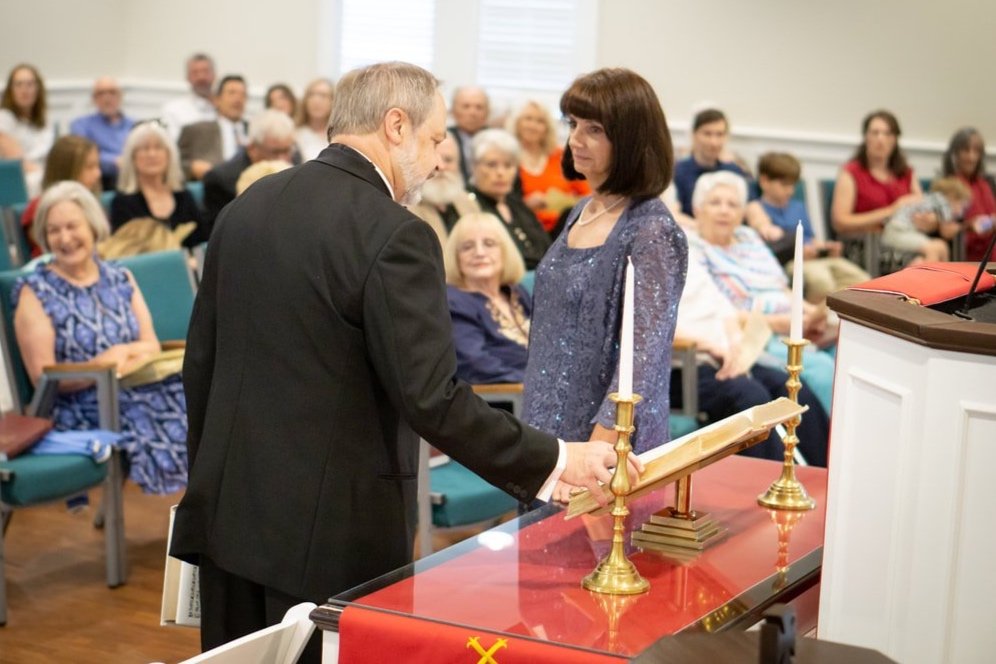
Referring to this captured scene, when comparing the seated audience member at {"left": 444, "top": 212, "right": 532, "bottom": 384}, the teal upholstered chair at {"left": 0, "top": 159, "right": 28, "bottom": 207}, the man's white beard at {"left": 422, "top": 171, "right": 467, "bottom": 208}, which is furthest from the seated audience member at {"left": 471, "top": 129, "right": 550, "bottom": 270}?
the teal upholstered chair at {"left": 0, "top": 159, "right": 28, "bottom": 207}

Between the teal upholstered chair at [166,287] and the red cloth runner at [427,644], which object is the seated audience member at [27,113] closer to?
the teal upholstered chair at [166,287]

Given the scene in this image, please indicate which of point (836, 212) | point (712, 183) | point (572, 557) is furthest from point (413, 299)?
point (836, 212)

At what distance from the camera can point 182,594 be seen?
2.40 meters

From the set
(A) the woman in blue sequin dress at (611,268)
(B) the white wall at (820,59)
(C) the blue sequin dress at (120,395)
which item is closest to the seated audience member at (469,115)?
(B) the white wall at (820,59)

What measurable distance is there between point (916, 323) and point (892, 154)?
658cm

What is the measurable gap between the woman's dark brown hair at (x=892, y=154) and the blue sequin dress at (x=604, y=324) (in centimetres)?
555

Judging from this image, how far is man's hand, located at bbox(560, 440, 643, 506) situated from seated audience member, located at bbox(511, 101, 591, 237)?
5.04 m

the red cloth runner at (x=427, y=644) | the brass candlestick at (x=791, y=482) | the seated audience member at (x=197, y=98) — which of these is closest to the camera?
the red cloth runner at (x=427, y=644)

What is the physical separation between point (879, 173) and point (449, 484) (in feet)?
16.0

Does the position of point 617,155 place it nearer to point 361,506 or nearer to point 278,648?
point 361,506

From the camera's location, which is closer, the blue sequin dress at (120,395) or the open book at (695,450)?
the open book at (695,450)

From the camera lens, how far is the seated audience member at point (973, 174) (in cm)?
793

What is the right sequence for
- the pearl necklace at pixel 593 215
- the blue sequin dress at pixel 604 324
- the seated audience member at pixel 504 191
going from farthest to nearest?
the seated audience member at pixel 504 191 → the pearl necklace at pixel 593 215 → the blue sequin dress at pixel 604 324

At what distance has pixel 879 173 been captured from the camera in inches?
314
